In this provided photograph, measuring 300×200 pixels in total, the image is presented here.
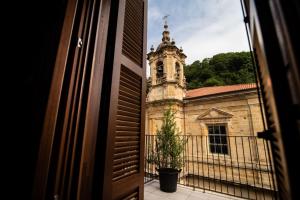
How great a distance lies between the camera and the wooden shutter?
0.94m

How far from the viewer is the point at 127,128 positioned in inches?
44.4

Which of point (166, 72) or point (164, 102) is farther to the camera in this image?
point (166, 72)

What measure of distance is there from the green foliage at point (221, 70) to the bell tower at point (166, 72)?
5.35m

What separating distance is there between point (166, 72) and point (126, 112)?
27.3ft

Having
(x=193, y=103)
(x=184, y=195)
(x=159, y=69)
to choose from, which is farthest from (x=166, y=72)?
(x=184, y=195)

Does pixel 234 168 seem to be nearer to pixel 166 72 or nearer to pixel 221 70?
pixel 166 72

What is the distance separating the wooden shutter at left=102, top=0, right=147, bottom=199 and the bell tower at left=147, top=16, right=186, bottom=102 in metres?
7.53

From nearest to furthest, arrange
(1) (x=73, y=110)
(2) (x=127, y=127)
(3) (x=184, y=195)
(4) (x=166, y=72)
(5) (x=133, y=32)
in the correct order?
(1) (x=73, y=110), (2) (x=127, y=127), (5) (x=133, y=32), (3) (x=184, y=195), (4) (x=166, y=72)

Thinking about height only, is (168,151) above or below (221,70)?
below

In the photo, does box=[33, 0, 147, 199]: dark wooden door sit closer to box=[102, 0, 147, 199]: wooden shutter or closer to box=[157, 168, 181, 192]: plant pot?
box=[102, 0, 147, 199]: wooden shutter

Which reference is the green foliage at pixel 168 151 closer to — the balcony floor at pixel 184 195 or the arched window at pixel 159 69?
the balcony floor at pixel 184 195

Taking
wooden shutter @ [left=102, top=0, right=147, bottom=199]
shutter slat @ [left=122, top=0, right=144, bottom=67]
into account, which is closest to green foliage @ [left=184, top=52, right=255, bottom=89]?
shutter slat @ [left=122, top=0, right=144, bottom=67]

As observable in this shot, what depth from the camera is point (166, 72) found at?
30.1ft

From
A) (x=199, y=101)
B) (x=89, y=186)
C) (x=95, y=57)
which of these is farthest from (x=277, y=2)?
(x=199, y=101)
